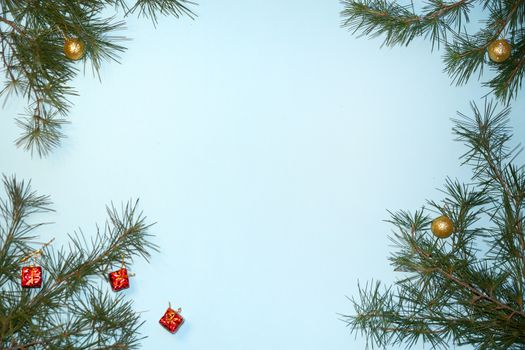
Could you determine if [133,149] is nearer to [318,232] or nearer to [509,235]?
[318,232]

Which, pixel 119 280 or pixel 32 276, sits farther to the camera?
pixel 119 280

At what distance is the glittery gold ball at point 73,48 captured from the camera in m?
0.95

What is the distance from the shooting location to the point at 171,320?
3.91 feet

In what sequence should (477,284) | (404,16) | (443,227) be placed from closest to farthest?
1. (477,284)
2. (443,227)
3. (404,16)

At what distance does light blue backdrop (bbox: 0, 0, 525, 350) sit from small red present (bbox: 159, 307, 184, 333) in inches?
1.3

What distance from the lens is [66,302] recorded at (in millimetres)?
903

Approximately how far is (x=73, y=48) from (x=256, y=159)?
0.53 meters

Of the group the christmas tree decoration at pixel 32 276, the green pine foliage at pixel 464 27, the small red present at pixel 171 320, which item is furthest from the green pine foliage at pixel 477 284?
the christmas tree decoration at pixel 32 276

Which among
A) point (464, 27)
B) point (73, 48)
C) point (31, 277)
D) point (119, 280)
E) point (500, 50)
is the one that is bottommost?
point (31, 277)

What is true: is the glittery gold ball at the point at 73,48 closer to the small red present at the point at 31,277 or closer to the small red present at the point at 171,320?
the small red present at the point at 31,277

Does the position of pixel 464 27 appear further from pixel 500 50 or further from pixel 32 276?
pixel 32 276

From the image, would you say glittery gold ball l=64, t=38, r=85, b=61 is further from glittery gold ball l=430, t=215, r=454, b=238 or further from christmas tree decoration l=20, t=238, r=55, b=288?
glittery gold ball l=430, t=215, r=454, b=238

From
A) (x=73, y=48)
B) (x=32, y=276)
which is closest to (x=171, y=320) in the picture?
(x=32, y=276)

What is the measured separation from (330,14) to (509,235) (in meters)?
0.77
